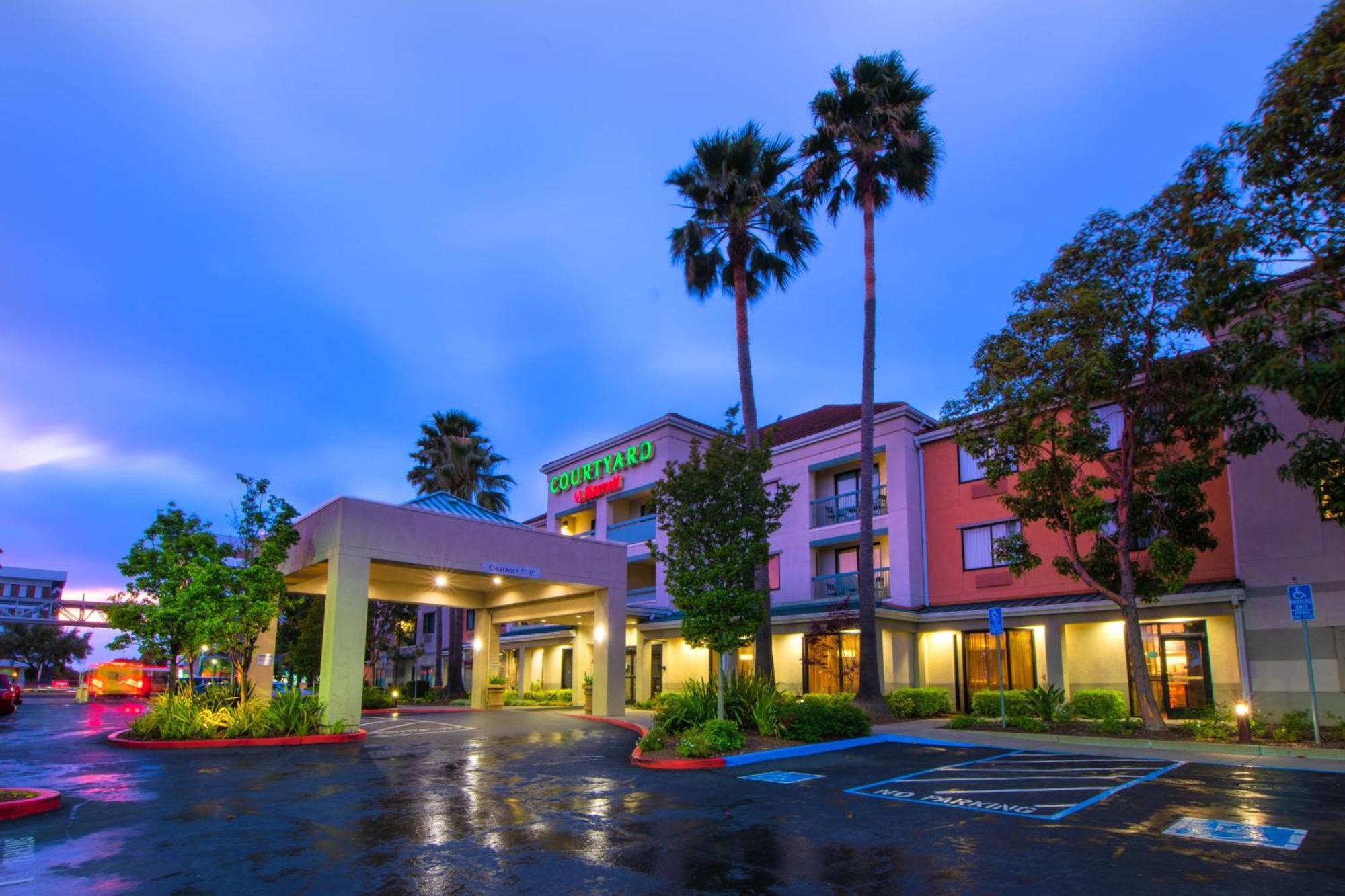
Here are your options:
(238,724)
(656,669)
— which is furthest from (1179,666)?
(238,724)

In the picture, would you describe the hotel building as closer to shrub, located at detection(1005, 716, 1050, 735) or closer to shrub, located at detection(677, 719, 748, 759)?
shrub, located at detection(1005, 716, 1050, 735)

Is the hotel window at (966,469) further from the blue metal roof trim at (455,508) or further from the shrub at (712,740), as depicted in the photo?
the shrub at (712,740)

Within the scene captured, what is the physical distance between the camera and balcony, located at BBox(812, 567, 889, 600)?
2780cm

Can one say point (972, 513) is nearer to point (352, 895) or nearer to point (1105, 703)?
point (1105, 703)

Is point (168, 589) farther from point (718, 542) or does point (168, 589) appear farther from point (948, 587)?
point (948, 587)

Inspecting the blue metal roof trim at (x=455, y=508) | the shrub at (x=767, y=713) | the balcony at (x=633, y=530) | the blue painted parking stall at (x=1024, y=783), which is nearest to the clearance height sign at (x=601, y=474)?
the balcony at (x=633, y=530)

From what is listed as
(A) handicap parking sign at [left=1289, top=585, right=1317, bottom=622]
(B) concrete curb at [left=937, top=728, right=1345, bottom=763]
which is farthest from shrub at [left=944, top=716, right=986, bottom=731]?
(A) handicap parking sign at [left=1289, top=585, right=1317, bottom=622]

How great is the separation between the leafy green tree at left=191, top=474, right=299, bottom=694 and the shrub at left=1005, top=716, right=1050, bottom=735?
17.9 metres

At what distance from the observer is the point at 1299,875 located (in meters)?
6.65

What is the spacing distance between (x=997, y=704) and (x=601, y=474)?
65.7 ft

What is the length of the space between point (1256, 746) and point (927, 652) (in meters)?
11.7

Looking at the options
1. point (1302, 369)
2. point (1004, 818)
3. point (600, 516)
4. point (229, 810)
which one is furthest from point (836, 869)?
point (600, 516)

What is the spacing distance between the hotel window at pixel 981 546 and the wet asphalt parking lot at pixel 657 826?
11.6 m

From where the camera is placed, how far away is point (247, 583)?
19.8m
